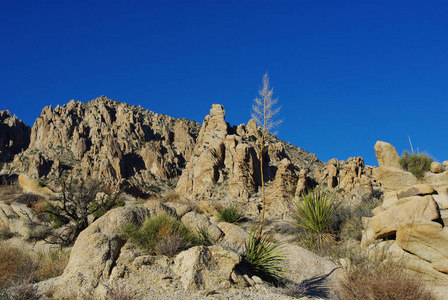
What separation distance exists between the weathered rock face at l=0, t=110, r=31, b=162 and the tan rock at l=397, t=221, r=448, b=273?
87.8 m

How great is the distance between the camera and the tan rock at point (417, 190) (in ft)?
40.7

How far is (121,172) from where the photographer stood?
7012 cm

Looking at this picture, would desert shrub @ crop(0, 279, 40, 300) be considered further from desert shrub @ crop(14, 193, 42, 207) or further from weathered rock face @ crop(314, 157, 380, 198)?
weathered rock face @ crop(314, 157, 380, 198)

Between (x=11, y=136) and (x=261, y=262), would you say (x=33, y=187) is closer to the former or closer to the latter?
(x=261, y=262)

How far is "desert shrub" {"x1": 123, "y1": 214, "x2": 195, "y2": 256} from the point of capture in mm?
8836

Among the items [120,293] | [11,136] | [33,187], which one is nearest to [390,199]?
[120,293]

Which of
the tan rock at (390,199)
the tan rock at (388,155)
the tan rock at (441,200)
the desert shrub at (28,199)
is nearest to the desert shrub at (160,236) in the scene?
the tan rock at (390,199)

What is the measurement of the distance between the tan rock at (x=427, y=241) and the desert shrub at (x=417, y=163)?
3969 mm

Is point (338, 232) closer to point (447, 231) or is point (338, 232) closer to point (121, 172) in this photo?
point (447, 231)

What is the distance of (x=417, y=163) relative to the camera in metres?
14.3

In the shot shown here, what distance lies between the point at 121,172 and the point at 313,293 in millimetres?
64510

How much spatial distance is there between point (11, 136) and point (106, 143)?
30772 millimetres

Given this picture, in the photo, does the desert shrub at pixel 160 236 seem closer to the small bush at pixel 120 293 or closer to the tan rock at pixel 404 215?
the small bush at pixel 120 293

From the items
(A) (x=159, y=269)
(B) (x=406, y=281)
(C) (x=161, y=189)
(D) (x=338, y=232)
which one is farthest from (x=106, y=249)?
(C) (x=161, y=189)
